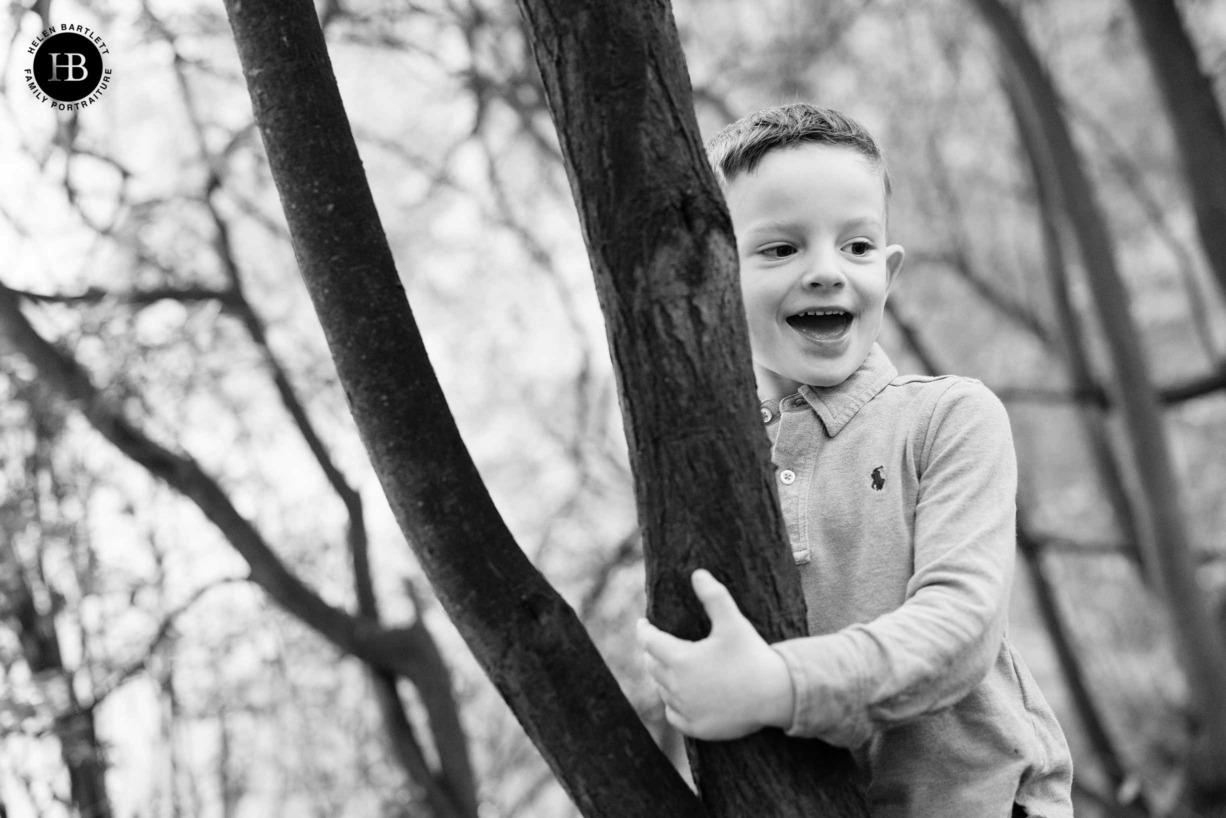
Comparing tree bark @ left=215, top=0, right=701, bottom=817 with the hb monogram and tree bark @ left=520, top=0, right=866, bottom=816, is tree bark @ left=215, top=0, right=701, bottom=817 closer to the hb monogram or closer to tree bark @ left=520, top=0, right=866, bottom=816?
tree bark @ left=520, top=0, right=866, bottom=816

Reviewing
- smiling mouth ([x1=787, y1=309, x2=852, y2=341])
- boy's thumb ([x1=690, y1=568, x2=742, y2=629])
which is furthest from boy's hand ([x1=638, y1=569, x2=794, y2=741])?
smiling mouth ([x1=787, y1=309, x2=852, y2=341])

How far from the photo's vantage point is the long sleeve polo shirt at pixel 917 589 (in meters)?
1.09

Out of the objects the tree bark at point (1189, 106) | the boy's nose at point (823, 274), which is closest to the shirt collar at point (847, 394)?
the boy's nose at point (823, 274)

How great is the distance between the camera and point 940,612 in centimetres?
112

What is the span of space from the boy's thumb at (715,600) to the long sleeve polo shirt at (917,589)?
57 mm

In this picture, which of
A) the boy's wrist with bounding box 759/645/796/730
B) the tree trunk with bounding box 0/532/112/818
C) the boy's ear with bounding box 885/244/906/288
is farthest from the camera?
the tree trunk with bounding box 0/532/112/818

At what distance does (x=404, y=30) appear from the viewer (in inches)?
Result: 196

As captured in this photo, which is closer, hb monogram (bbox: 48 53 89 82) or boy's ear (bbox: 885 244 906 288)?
boy's ear (bbox: 885 244 906 288)

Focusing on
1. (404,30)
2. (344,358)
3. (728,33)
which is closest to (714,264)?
(344,358)

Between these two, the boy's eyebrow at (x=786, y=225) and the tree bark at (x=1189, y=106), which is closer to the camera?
the boy's eyebrow at (x=786, y=225)

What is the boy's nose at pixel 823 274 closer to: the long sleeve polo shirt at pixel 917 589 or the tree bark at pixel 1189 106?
A: the long sleeve polo shirt at pixel 917 589

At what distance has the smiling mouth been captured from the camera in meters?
1.39

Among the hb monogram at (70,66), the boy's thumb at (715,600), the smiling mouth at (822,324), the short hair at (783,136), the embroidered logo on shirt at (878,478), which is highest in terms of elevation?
the hb monogram at (70,66)

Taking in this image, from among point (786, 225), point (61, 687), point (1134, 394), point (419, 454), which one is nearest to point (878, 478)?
point (786, 225)
